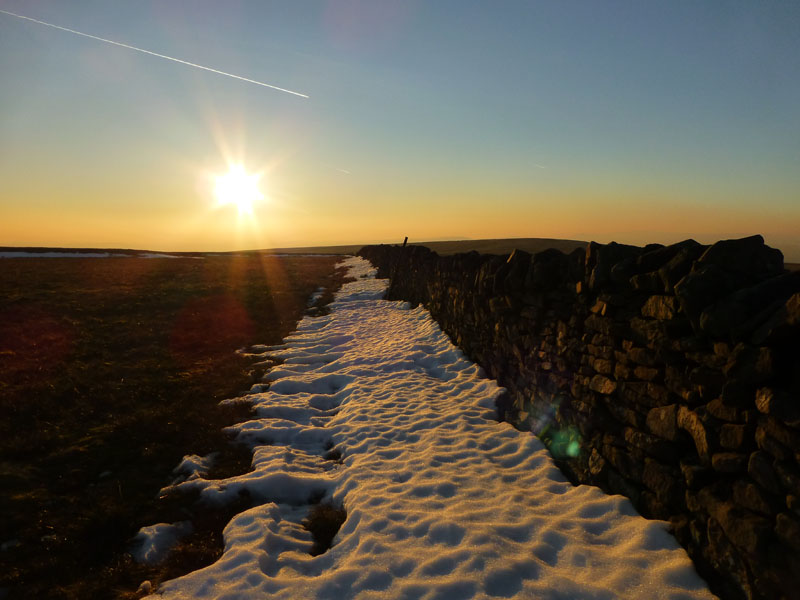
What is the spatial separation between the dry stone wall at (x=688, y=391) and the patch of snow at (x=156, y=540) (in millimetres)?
5161

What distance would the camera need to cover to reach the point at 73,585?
4250 millimetres

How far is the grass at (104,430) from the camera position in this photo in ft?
15.3

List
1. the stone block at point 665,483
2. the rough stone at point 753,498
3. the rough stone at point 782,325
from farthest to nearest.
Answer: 1. the stone block at point 665,483
2. the rough stone at point 753,498
3. the rough stone at point 782,325

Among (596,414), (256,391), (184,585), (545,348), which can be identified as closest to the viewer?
(184,585)

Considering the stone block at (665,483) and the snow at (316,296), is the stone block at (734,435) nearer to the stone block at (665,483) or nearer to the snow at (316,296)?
the stone block at (665,483)

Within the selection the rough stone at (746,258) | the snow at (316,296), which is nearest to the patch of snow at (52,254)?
the snow at (316,296)

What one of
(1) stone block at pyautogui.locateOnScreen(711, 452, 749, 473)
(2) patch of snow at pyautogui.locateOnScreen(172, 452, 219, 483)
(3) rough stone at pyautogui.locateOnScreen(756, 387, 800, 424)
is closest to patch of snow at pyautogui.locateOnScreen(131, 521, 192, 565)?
(2) patch of snow at pyautogui.locateOnScreen(172, 452, 219, 483)

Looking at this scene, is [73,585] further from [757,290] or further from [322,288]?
[322,288]

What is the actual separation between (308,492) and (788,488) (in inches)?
209

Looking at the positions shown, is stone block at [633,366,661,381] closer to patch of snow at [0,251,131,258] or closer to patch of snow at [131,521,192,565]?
patch of snow at [131,521,192,565]

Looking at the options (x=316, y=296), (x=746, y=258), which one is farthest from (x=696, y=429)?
(x=316, y=296)

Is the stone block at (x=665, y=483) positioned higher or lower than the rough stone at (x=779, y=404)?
lower

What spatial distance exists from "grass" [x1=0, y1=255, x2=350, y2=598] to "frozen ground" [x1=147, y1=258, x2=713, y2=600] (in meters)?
0.59

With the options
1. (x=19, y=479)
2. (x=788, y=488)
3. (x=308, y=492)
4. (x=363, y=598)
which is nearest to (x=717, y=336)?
(x=788, y=488)
